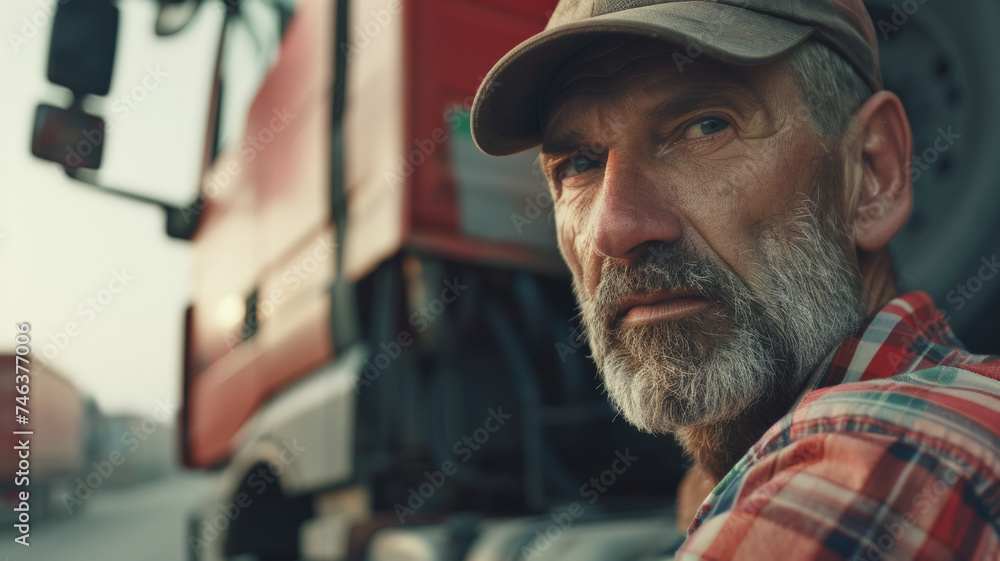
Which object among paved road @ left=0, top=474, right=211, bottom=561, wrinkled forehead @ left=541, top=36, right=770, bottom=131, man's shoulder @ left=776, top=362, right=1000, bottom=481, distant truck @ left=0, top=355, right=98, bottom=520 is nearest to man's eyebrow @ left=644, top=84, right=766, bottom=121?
wrinkled forehead @ left=541, top=36, right=770, bottom=131

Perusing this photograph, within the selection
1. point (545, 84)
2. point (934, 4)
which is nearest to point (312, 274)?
point (545, 84)

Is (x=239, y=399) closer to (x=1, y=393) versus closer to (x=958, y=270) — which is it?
(x=1, y=393)

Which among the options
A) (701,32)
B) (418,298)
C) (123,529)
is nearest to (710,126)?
(701,32)

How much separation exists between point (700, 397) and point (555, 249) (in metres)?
1.56

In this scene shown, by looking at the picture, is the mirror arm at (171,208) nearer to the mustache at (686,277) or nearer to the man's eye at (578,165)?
the man's eye at (578,165)

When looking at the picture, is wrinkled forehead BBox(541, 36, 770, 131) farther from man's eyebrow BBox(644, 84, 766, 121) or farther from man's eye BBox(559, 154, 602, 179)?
man's eye BBox(559, 154, 602, 179)

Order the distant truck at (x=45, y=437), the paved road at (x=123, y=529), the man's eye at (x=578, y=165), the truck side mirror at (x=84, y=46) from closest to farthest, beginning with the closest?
the man's eye at (x=578, y=165)
the truck side mirror at (x=84, y=46)
the distant truck at (x=45, y=437)
the paved road at (x=123, y=529)

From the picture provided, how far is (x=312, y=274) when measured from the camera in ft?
8.50

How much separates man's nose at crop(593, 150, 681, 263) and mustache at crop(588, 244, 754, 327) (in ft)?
0.05

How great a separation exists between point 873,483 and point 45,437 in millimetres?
3283

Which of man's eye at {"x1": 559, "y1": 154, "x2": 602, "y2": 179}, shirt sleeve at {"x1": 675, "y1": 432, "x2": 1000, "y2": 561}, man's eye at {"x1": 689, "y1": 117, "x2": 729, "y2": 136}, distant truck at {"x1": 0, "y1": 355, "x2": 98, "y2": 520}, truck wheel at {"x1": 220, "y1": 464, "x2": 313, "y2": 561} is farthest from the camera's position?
truck wheel at {"x1": 220, "y1": 464, "x2": 313, "y2": 561}

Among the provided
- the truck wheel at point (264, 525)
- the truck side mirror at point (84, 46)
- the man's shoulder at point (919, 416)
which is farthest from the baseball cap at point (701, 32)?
the truck wheel at point (264, 525)

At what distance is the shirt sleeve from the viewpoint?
614 mm

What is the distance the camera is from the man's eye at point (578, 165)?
1237 millimetres
